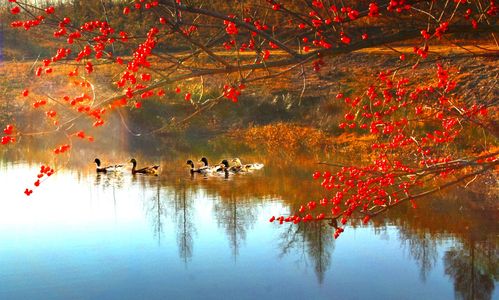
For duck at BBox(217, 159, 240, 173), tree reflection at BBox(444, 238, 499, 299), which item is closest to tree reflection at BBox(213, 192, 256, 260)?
duck at BBox(217, 159, 240, 173)

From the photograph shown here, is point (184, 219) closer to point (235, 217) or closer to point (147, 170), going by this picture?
point (235, 217)

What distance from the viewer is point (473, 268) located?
12133mm

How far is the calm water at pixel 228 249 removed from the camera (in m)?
11.6

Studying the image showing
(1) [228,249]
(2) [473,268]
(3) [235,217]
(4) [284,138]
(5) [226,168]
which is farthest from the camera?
(4) [284,138]

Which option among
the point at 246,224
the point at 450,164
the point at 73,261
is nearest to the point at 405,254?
the point at 246,224

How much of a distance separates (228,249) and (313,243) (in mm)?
1722

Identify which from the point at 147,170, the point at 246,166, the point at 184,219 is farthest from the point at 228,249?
the point at 147,170

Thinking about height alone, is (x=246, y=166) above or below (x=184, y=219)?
above

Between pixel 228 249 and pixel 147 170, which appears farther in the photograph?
pixel 147 170

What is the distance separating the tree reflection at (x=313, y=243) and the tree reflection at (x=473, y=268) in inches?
85.4

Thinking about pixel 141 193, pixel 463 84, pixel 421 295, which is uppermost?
pixel 463 84

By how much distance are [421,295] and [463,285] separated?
962 millimetres

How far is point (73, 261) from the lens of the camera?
1289 centimetres

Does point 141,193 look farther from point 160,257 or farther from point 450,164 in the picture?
point 450,164
